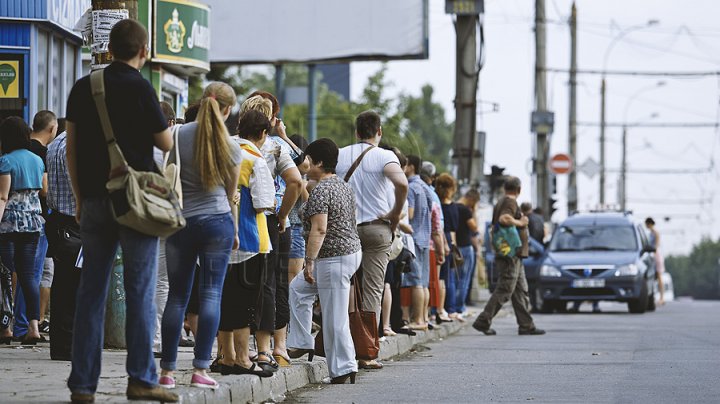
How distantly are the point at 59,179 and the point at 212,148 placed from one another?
108 inches

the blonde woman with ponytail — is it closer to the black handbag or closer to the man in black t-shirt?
the man in black t-shirt

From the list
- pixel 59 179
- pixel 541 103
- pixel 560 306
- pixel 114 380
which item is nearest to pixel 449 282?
pixel 59 179

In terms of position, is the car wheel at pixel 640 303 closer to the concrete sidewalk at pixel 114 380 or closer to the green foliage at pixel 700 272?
the concrete sidewalk at pixel 114 380

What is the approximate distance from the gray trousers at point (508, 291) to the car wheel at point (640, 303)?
759cm

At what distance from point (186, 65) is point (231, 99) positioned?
473 inches

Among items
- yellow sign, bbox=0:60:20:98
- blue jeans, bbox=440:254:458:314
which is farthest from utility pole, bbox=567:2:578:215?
yellow sign, bbox=0:60:20:98

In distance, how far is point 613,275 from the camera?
25.0 metres

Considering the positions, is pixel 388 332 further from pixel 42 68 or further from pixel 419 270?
pixel 42 68

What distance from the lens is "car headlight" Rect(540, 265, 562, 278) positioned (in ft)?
83.5

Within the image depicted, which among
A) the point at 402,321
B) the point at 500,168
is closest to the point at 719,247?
the point at 500,168

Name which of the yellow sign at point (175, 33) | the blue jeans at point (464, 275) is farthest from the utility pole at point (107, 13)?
the blue jeans at point (464, 275)

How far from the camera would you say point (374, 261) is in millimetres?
12008

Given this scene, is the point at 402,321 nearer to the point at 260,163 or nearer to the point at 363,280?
the point at 363,280

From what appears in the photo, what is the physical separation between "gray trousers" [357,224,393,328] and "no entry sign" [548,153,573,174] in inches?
1003
